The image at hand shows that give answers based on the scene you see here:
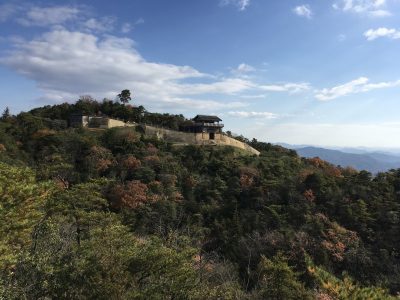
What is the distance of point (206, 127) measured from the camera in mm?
60250

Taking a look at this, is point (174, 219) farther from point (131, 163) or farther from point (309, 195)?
point (309, 195)

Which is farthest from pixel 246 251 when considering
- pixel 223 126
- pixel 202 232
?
pixel 223 126

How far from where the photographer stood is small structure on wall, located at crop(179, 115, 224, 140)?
60.1m

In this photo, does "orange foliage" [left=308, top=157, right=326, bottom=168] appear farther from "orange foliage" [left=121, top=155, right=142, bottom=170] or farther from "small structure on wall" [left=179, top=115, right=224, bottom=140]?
"orange foliage" [left=121, top=155, right=142, bottom=170]

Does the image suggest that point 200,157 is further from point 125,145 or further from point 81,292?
point 81,292

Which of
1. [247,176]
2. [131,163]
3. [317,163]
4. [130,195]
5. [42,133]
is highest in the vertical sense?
[42,133]

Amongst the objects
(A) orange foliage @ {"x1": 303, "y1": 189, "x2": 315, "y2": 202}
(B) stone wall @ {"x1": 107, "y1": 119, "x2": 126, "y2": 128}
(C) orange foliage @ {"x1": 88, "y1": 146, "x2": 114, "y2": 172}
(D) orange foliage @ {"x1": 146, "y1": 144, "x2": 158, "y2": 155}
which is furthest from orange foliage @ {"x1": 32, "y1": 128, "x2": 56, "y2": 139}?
(A) orange foliage @ {"x1": 303, "y1": 189, "x2": 315, "y2": 202}

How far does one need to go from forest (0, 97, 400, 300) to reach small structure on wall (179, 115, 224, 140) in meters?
3.57

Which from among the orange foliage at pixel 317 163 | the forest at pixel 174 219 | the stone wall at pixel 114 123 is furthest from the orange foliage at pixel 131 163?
the orange foliage at pixel 317 163

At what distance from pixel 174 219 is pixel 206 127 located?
26.2 meters

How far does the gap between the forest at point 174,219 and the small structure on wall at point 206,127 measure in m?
3.57

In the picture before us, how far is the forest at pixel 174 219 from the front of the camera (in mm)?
13945

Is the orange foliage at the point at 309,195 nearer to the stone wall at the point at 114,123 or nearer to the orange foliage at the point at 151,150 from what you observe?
the orange foliage at the point at 151,150

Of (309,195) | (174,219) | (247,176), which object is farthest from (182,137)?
(309,195)
